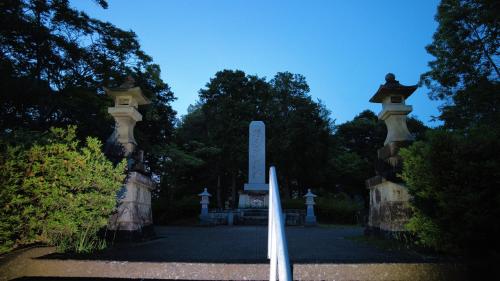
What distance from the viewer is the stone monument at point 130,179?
529 cm

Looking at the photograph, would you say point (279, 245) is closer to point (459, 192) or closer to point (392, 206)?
point (459, 192)

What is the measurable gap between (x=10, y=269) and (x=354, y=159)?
3089 centimetres

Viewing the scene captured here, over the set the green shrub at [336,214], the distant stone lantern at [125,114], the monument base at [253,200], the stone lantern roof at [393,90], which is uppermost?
the stone lantern roof at [393,90]

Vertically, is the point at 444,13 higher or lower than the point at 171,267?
higher

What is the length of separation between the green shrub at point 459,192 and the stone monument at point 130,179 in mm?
4405

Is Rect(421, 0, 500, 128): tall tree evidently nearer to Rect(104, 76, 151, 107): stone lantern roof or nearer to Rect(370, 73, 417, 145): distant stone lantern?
Rect(370, 73, 417, 145): distant stone lantern

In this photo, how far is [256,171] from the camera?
17562 millimetres

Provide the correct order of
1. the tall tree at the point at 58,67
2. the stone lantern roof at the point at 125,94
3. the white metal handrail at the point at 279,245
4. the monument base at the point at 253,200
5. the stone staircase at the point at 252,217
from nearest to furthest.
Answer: the white metal handrail at the point at 279,245
the stone lantern roof at the point at 125,94
the tall tree at the point at 58,67
the stone staircase at the point at 252,217
the monument base at the point at 253,200

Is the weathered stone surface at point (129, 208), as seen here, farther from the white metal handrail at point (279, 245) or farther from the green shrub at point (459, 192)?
the green shrub at point (459, 192)

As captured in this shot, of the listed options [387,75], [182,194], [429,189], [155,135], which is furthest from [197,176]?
[429,189]

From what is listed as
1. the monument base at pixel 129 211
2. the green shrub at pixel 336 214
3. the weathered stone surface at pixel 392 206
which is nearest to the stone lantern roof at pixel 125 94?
the monument base at pixel 129 211

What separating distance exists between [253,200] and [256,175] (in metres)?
1.80

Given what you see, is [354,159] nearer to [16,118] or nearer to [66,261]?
[16,118]

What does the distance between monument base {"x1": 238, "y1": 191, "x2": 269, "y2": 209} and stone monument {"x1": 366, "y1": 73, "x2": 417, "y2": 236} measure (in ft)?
33.0
